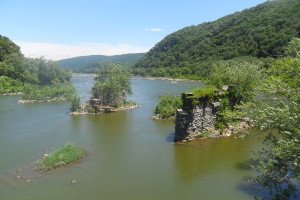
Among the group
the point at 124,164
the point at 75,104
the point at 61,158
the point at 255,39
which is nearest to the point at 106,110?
the point at 75,104

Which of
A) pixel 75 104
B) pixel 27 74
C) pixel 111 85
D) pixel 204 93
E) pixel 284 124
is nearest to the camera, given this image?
pixel 284 124

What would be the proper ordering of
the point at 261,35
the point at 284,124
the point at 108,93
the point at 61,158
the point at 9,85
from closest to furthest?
the point at 284,124 < the point at 61,158 < the point at 108,93 < the point at 9,85 < the point at 261,35

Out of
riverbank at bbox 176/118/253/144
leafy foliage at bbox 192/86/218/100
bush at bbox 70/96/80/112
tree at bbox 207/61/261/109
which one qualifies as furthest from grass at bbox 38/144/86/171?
bush at bbox 70/96/80/112

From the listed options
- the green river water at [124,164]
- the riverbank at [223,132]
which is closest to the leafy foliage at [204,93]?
the riverbank at [223,132]

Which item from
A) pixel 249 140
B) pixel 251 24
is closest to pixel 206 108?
pixel 249 140

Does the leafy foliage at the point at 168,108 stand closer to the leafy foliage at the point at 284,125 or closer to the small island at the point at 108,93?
the small island at the point at 108,93

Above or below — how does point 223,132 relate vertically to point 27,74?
above

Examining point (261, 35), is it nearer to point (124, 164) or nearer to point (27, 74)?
point (27, 74)

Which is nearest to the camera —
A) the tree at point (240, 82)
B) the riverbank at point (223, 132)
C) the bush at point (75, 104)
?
the riverbank at point (223, 132)
